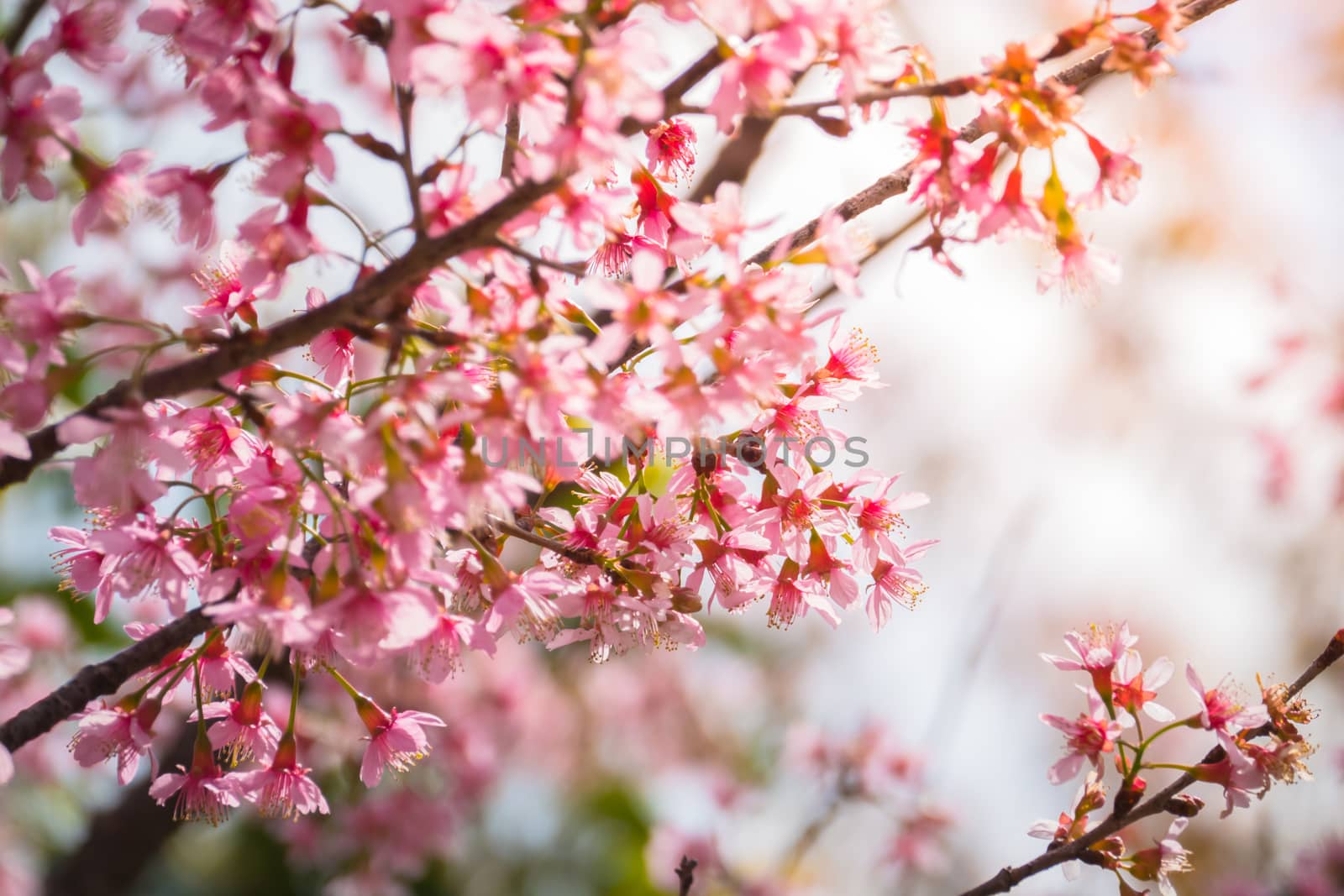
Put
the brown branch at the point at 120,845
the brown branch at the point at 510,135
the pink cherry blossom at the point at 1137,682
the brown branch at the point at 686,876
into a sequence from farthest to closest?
the brown branch at the point at 120,845, the brown branch at the point at 686,876, the pink cherry blossom at the point at 1137,682, the brown branch at the point at 510,135

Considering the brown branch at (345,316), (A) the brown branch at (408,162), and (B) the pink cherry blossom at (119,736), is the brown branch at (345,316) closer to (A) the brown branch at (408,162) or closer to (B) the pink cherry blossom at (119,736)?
(A) the brown branch at (408,162)

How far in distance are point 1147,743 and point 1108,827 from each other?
0.36 ft

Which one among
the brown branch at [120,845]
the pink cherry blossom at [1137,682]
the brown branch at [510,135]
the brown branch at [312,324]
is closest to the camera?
the brown branch at [312,324]

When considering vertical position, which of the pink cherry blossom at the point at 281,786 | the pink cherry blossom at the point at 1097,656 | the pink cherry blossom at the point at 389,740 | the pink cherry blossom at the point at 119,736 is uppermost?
the pink cherry blossom at the point at 1097,656

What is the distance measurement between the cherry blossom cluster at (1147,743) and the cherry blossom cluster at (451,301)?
1.71 feet

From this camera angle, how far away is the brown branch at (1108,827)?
3.62 ft

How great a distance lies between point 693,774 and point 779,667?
1.06 metres

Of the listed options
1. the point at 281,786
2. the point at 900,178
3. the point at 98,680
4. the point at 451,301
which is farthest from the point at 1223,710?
the point at 98,680

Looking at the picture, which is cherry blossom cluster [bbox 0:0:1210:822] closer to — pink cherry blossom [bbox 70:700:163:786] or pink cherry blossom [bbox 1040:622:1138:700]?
pink cherry blossom [bbox 70:700:163:786]

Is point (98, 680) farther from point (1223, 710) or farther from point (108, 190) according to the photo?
point (1223, 710)

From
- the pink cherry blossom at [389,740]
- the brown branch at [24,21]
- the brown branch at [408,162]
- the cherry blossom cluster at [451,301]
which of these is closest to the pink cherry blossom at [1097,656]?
the cherry blossom cluster at [451,301]

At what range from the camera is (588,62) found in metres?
0.74

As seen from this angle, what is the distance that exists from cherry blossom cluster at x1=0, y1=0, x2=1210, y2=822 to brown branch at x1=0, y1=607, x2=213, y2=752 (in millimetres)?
40

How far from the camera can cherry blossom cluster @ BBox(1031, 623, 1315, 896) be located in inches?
43.9
